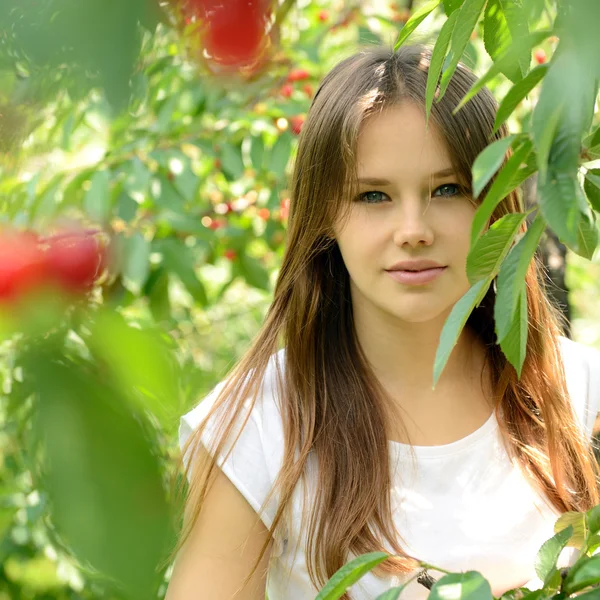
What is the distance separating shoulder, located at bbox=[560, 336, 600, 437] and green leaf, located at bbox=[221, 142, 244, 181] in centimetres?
88

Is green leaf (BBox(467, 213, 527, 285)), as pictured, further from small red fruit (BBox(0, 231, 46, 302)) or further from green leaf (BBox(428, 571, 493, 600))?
small red fruit (BBox(0, 231, 46, 302))

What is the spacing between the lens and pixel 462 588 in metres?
0.59

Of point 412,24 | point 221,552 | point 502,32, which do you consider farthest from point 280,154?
point 502,32

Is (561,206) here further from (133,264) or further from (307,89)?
(307,89)

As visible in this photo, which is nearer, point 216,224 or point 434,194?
point 434,194

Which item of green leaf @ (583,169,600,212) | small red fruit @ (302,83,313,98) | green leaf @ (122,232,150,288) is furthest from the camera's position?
small red fruit @ (302,83,313,98)

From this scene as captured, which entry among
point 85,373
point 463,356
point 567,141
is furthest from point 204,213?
point 85,373

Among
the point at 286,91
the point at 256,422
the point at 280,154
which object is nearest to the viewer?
the point at 256,422

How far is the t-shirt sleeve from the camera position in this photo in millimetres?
1419

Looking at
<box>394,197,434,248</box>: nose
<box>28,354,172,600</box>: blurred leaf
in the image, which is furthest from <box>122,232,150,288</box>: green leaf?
<box>394,197,434,248</box>: nose

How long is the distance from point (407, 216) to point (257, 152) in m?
1.00

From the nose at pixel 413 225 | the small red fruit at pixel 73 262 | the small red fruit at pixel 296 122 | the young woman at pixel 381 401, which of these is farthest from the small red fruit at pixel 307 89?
the small red fruit at pixel 73 262

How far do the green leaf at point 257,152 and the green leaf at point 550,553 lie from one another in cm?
152

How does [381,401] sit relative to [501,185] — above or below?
below
